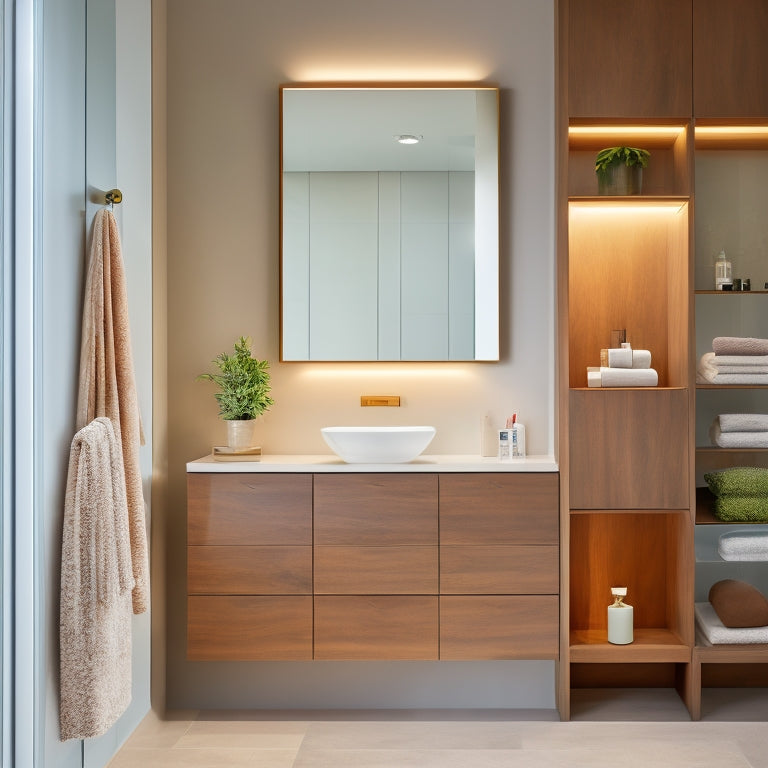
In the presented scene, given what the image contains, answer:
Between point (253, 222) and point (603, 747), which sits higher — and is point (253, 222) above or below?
above

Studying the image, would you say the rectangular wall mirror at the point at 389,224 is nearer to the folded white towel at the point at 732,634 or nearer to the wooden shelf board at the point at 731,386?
the wooden shelf board at the point at 731,386

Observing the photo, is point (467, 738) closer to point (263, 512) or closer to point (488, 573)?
point (488, 573)

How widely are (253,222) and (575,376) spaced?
4.63ft

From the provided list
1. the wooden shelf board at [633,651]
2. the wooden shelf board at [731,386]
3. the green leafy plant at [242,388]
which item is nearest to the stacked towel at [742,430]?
the wooden shelf board at [731,386]

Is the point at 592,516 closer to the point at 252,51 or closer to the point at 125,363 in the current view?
the point at 125,363

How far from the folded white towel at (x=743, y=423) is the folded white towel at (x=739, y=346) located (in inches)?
9.0

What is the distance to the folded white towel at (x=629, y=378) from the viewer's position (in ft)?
9.52

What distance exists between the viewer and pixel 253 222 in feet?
10.4

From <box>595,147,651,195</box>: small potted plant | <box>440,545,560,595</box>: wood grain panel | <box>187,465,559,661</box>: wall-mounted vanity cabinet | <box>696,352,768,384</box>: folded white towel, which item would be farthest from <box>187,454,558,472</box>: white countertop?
<box>595,147,651,195</box>: small potted plant

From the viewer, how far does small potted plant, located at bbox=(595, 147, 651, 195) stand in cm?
295

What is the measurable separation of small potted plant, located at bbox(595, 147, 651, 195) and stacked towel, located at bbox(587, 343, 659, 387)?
1.88 feet

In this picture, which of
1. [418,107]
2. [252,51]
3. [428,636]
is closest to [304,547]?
[428,636]

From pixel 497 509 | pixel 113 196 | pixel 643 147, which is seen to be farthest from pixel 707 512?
pixel 113 196

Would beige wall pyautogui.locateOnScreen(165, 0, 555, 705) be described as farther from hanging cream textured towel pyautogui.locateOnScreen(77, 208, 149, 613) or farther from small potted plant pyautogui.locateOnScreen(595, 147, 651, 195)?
hanging cream textured towel pyautogui.locateOnScreen(77, 208, 149, 613)
